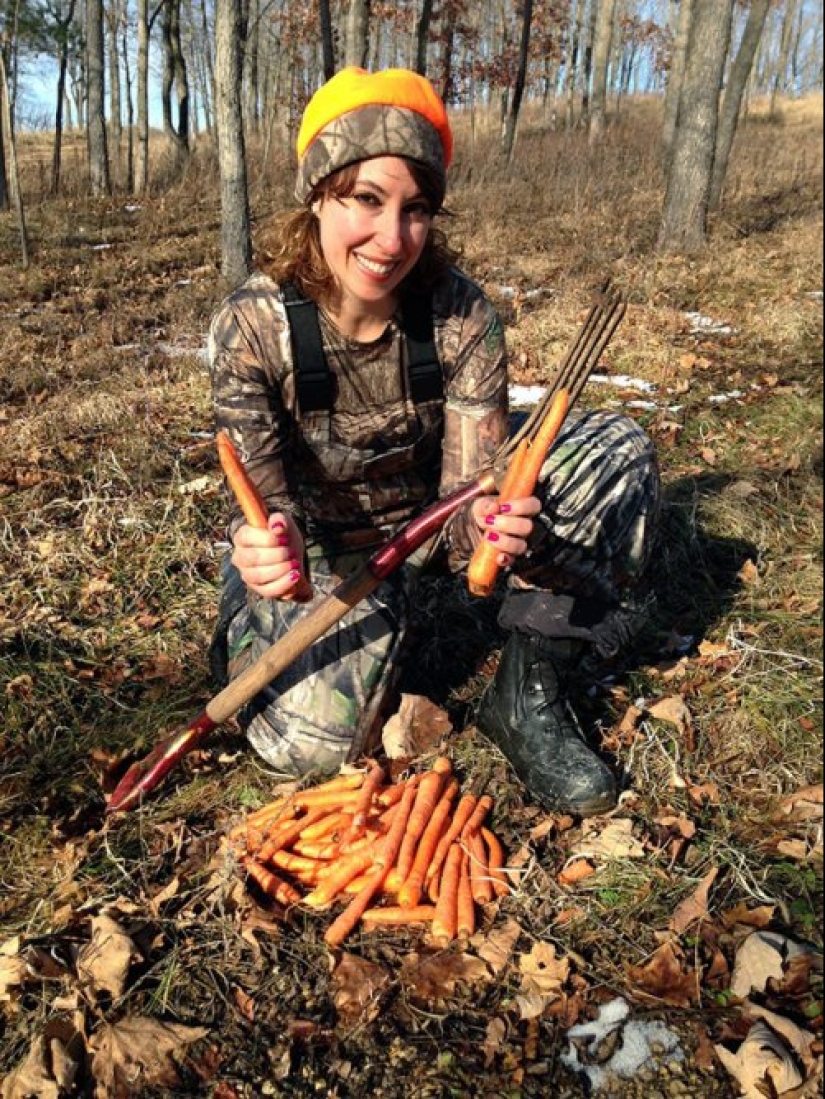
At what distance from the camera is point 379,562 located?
8.00 ft

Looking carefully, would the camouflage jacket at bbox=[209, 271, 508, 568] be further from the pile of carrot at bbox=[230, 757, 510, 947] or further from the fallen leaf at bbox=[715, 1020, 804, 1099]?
the fallen leaf at bbox=[715, 1020, 804, 1099]

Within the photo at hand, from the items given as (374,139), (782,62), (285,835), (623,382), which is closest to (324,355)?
(374,139)

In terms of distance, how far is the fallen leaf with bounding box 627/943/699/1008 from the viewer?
1.97 m

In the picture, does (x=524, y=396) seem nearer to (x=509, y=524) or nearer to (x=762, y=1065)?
(x=509, y=524)

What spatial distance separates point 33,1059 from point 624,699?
219 cm

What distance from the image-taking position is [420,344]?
2893 mm

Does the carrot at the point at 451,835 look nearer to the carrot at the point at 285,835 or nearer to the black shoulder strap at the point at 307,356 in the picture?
the carrot at the point at 285,835

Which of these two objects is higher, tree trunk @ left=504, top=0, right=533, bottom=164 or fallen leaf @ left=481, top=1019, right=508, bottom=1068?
tree trunk @ left=504, top=0, right=533, bottom=164

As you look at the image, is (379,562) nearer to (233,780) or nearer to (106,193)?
(233,780)

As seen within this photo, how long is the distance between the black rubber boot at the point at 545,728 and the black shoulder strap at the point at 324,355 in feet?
3.18

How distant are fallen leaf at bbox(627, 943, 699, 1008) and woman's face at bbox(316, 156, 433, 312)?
82.2 inches

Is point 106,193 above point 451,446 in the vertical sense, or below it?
above

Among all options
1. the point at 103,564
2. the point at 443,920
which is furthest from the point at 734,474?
the point at 103,564

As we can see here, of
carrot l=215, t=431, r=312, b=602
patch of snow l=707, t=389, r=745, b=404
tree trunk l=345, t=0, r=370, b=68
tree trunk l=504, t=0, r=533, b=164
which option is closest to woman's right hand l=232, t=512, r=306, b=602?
carrot l=215, t=431, r=312, b=602
